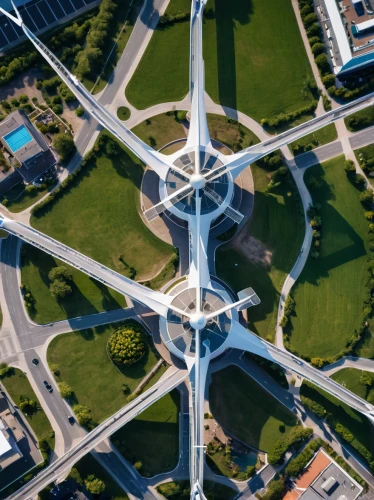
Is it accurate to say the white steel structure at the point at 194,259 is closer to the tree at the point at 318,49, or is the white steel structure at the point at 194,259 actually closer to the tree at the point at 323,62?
the tree at the point at 323,62

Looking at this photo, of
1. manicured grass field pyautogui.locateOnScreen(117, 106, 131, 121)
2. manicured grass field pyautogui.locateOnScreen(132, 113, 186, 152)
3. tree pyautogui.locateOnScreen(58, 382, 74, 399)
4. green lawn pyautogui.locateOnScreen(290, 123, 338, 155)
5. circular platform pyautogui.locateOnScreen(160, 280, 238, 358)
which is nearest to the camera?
circular platform pyautogui.locateOnScreen(160, 280, 238, 358)

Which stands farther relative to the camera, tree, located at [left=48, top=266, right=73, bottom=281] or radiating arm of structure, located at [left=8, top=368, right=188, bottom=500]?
tree, located at [left=48, top=266, right=73, bottom=281]

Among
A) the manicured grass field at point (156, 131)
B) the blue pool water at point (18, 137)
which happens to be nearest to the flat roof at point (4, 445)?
the blue pool water at point (18, 137)

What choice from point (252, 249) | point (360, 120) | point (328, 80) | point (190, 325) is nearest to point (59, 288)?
point (190, 325)

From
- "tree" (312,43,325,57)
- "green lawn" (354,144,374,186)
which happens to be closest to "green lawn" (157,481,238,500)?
"green lawn" (354,144,374,186)

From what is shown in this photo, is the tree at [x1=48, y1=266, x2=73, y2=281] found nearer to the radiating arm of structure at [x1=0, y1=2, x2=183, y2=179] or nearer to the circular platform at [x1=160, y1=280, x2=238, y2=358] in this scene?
the circular platform at [x1=160, y1=280, x2=238, y2=358]

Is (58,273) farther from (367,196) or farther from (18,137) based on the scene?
(367,196)
